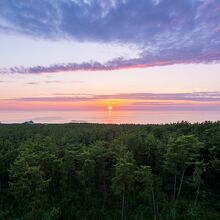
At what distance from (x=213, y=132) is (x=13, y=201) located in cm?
2952

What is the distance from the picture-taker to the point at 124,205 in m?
39.8

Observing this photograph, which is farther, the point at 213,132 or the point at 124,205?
the point at 213,132

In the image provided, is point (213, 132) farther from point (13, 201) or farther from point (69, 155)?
point (13, 201)

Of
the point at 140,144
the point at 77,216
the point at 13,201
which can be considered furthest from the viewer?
the point at 140,144

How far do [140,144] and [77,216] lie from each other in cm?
1624

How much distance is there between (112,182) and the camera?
4000 centimetres

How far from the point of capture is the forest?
120 feet

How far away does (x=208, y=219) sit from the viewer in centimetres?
3759

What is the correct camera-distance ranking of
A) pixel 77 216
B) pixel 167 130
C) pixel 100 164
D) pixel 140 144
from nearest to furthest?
pixel 77 216
pixel 100 164
pixel 140 144
pixel 167 130

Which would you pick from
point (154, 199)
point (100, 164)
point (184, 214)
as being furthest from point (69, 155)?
point (184, 214)

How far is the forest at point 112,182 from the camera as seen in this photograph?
1438 inches

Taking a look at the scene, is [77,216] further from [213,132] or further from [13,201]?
[213,132]

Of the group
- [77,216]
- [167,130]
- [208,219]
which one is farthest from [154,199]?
[167,130]

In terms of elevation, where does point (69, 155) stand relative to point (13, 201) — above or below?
above
